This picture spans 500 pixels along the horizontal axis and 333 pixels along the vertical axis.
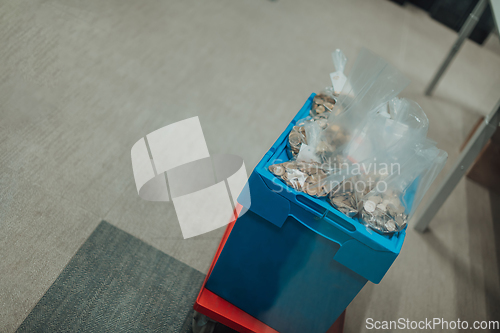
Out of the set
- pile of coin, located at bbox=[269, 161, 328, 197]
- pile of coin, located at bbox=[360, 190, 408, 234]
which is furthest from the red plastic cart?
pile of coin, located at bbox=[360, 190, 408, 234]

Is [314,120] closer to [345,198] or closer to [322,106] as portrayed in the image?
[322,106]

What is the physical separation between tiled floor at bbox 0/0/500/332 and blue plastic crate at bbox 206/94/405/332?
426 mm

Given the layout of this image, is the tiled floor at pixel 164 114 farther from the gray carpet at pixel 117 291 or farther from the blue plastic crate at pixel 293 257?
the blue plastic crate at pixel 293 257

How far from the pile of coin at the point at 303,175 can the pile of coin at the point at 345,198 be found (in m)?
0.03

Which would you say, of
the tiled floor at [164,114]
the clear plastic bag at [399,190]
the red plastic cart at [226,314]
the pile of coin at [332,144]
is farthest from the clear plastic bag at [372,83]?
the tiled floor at [164,114]

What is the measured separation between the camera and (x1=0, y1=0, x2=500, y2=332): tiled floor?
4.69 feet

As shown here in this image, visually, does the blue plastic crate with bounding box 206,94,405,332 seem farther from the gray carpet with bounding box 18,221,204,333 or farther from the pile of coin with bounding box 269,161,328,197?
the gray carpet with bounding box 18,221,204,333

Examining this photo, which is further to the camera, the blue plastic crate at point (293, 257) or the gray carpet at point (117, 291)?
the gray carpet at point (117, 291)

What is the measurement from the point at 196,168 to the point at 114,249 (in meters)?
0.55

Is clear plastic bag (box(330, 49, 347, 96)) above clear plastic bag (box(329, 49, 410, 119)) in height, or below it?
below

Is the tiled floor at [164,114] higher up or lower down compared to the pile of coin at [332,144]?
lower down

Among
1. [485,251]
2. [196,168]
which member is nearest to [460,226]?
[485,251]

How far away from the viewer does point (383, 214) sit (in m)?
0.83

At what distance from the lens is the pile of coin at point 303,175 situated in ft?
2.76
